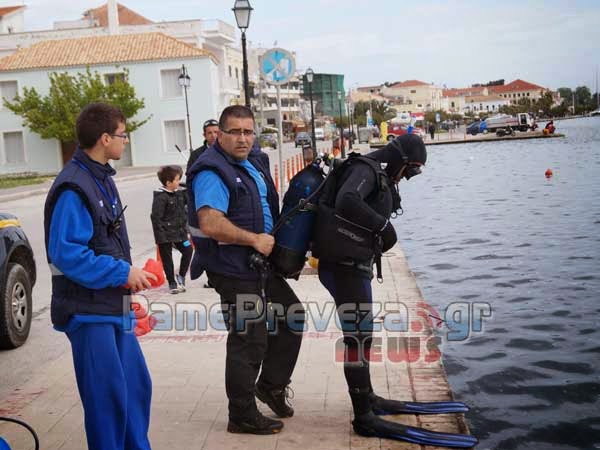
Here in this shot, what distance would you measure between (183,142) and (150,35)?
8270 millimetres

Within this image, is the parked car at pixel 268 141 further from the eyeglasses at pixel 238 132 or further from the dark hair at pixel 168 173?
the eyeglasses at pixel 238 132

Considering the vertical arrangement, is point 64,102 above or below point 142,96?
below

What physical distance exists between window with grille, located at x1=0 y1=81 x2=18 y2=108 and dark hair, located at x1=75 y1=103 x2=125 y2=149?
5392 cm

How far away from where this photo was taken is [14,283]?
7.48 m

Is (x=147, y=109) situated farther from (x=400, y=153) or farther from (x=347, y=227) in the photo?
(x=347, y=227)

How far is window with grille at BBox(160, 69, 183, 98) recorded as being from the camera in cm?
5372

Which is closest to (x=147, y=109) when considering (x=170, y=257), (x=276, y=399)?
(x=170, y=257)

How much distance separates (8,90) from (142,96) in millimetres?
9232

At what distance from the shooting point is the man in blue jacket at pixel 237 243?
4.64m

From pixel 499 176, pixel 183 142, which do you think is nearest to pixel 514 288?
pixel 499 176

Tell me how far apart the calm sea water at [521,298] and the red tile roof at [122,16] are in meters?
63.1

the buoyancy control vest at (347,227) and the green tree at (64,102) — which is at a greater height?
the green tree at (64,102)

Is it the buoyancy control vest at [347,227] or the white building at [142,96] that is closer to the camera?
the buoyancy control vest at [347,227]

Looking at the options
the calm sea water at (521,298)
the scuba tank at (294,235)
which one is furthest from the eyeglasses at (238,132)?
the calm sea water at (521,298)
